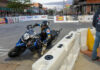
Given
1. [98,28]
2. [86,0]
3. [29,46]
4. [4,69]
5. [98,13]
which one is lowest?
[4,69]

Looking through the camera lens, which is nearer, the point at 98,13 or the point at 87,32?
the point at 98,13

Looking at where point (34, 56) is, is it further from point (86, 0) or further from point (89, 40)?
point (86, 0)

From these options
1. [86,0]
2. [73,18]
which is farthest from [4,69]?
[86,0]

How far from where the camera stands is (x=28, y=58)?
201 inches

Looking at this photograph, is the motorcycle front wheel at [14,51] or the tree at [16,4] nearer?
the motorcycle front wheel at [14,51]

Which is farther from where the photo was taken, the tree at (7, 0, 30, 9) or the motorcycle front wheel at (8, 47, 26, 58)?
the tree at (7, 0, 30, 9)

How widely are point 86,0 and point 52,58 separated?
142 ft

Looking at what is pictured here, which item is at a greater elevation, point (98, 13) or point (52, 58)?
point (98, 13)

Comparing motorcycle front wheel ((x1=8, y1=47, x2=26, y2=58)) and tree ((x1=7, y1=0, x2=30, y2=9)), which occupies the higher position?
tree ((x1=7, y1=0, x2=30, y2=9))

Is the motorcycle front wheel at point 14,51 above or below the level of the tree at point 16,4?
below

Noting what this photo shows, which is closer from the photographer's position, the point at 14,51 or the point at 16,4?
the point at 14,51

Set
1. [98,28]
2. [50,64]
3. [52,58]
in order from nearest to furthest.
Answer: [50,64] < [52,58] < [98,28]

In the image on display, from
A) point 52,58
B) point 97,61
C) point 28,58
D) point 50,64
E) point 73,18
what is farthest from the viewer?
point 73,18

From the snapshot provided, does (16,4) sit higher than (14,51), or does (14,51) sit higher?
(16,4)
